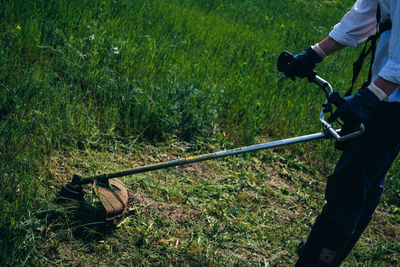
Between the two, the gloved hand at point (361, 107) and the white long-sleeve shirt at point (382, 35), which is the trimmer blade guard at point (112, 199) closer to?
the gloved hand at point (361, 107)

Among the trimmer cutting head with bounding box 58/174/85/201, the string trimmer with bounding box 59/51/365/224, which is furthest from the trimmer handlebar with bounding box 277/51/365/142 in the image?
the trimmer cutting head with bounding box 58/174/85/201

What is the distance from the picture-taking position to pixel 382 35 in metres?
1.92

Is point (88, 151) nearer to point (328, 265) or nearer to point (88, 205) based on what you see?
point (88, 205)

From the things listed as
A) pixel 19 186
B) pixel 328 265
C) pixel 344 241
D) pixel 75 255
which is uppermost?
pixel 344 241

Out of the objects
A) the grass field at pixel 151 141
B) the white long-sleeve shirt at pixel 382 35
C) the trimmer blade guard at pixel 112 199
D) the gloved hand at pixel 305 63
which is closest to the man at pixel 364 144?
the white long-sleeve shirt at pixel 382 35

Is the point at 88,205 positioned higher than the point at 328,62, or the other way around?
the point at 328,62

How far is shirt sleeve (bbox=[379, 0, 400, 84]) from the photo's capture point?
68.2 inches

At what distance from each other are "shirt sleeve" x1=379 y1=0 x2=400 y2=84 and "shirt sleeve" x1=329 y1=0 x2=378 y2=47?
0.37m

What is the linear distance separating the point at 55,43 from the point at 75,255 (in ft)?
8.05

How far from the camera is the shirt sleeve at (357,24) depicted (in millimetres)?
2125

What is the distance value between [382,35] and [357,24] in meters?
0.32

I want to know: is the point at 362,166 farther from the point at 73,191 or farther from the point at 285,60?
the point at 73,191

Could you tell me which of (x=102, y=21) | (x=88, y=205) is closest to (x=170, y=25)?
(x=102, y=21)

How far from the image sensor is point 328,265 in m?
2.12
